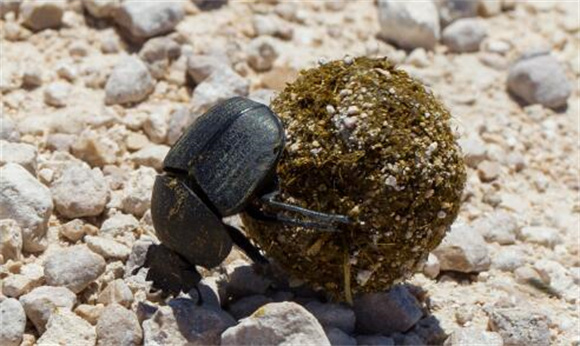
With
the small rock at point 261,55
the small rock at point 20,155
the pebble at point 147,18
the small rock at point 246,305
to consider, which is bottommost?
the small rock at point 246,305

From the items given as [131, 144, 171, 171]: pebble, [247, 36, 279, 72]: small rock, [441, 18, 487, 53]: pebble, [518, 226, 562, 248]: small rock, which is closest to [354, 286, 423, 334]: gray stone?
[518, 226, 562, 248]: small rock

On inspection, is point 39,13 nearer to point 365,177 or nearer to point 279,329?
point 365,177

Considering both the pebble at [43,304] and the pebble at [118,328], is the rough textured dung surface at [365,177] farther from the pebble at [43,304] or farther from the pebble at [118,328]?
the pebble at [43,304]

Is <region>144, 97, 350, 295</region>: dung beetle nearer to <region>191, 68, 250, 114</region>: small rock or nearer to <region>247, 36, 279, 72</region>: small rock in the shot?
<region>191, 68, 250, 114</region>: small rock

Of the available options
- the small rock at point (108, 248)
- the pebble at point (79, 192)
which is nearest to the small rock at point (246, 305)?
the small rock at point (108, 248)

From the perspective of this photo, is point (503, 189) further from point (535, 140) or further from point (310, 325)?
point (310, 325)

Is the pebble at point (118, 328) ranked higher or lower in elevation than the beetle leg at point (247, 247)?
lower

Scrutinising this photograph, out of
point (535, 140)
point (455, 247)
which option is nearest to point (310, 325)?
point (455, 247)
